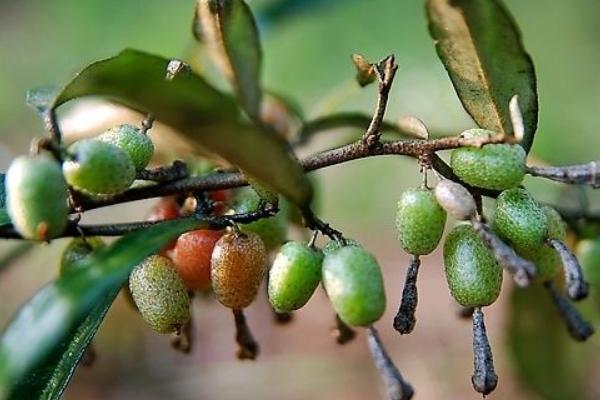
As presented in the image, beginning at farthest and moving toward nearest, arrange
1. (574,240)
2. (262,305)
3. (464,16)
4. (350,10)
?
(350,10) → (262,305) → (574,240) → (464,16)

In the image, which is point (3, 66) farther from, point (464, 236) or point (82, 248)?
point (464, 236)

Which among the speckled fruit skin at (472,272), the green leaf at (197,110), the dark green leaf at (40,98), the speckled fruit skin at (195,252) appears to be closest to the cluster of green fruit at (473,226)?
the speckled fruit skin at (472,272)

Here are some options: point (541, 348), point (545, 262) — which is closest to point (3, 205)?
point (545, 262)

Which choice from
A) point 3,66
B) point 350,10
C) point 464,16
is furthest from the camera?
point 3,66

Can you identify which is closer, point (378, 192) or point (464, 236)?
point (464, 236)

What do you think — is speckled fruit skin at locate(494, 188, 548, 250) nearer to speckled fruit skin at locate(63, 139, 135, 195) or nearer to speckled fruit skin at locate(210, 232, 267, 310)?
speckled fruit skin at locate(210, 232, 267, 310)

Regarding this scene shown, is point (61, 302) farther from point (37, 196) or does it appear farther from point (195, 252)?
point (195, 252)

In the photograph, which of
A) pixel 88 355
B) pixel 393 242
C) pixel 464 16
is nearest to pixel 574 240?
pixel 464 16
